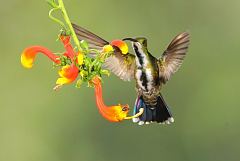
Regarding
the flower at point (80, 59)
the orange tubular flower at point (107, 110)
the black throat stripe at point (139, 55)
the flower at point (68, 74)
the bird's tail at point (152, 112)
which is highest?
the black throat stripe at point (139, 55)

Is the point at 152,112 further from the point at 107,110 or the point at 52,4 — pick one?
the point at 52,4

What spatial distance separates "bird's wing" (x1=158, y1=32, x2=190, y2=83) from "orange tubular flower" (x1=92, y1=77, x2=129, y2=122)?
80.6 inches

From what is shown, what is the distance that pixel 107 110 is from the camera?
15.6 feet

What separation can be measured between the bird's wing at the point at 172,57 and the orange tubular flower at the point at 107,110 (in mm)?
2047

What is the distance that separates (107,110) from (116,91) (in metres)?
8.00

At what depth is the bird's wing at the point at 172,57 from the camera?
6.82m

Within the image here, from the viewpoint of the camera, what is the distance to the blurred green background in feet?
42.3
